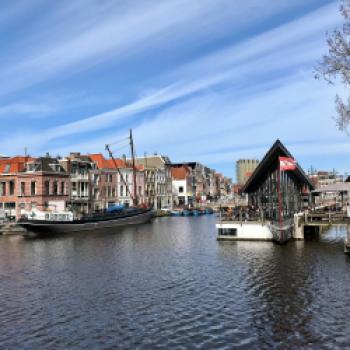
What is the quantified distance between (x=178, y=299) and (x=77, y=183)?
65.7 meters

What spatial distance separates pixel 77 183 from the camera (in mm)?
84875

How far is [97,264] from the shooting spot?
1303 inches

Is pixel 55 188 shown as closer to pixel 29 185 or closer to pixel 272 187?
pixel 29 185

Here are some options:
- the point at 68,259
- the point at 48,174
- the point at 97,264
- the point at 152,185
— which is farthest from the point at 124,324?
the point at 152,185

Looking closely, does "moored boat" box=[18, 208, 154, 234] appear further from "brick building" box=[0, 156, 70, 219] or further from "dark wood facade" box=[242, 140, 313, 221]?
"dark wood facade" box=[242, 140, 313, 221]

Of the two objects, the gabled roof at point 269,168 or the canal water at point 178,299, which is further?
the gabled roof at point 269,168

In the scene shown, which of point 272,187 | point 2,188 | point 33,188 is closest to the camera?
point 272,187

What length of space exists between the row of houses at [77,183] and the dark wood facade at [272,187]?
108 ft

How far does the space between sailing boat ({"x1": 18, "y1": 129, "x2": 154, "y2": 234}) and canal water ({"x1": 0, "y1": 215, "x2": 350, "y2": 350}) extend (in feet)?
60.8

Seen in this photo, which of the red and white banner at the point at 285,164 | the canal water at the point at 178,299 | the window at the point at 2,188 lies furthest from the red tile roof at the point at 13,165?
the red and white banner at the point at 285,164

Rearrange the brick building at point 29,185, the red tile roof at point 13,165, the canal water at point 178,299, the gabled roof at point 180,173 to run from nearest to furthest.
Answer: the canal water at point 178,299 < the brick building at point 29,185 < the red tile roof at point 13,165 < the gabled roof at point 180,173

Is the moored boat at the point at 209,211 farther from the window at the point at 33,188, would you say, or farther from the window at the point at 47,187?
the window at the point at 33,188

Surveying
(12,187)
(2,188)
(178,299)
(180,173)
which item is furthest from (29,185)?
(180,173)

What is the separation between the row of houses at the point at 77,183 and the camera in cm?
7425
